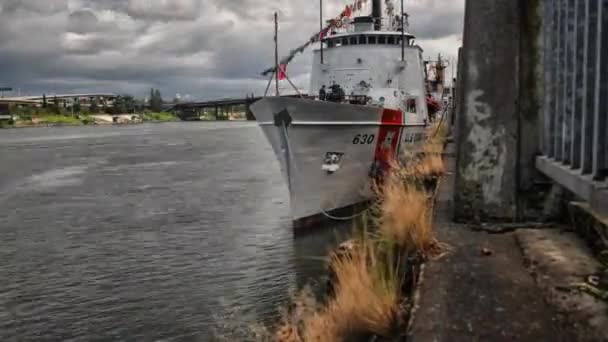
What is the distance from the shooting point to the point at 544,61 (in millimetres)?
5566

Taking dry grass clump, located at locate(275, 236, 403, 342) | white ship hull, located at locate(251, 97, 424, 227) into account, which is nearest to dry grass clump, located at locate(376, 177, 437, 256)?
dry grass clump, located at locate(275, 236, 403, 342)

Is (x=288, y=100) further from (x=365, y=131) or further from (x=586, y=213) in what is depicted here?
(x=586, y=213)

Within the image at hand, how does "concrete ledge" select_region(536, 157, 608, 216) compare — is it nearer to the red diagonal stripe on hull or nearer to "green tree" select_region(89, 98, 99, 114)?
the red diagonal stripe on hull

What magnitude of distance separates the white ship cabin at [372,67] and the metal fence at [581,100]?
42.5 ft

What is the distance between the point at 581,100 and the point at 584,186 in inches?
24.1

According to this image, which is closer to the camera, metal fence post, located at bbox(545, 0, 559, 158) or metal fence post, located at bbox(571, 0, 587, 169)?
metal fence post, located at bbox(571, 0, 587, 169)

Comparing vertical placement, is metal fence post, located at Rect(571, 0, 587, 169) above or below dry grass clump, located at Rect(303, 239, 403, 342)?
above

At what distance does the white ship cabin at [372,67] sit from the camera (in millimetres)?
18047

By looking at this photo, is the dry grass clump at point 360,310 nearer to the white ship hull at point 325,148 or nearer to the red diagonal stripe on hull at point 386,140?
the white ship hull at point 325,148

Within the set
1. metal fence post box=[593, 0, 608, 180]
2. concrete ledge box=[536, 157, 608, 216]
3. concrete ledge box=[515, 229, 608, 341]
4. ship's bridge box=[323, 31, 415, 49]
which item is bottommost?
concrete ledge box=[515, 229, 608, 341]

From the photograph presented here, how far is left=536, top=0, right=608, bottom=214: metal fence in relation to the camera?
2.97 meters

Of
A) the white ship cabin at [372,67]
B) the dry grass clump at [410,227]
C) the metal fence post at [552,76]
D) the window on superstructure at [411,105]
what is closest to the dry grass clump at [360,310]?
the dry grass clump at [410,227]

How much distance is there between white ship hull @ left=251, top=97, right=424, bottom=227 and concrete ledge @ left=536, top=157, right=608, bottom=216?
28.1ft

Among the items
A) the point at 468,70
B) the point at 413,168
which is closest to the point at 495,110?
the point at 468,70
